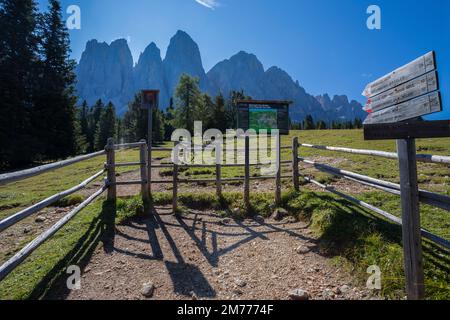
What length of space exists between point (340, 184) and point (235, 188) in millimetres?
3423

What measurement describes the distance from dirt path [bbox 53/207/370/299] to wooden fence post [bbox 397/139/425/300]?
1.69 feet

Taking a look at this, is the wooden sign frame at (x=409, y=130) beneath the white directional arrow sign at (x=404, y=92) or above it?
beneath

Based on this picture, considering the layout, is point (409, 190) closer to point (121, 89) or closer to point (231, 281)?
point (231, 281)

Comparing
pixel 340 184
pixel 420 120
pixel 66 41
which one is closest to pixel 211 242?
pixel 420 120

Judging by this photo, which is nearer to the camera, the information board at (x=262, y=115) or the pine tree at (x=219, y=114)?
the information board at (x=262, y=115)

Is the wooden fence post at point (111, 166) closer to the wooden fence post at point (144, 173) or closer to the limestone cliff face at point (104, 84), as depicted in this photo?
the wooden fence post at point (144, 173)

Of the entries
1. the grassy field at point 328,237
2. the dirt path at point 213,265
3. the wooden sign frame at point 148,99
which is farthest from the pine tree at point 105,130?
the dirt path at point 213,265

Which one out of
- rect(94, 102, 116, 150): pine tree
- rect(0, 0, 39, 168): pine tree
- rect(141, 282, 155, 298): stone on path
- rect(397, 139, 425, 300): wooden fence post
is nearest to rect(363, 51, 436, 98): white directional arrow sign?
rect(397, 139, 425, 300): wooden fence post

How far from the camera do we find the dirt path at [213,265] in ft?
9.44

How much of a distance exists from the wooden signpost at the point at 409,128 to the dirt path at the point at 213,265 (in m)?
0.66

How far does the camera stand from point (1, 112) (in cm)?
1703

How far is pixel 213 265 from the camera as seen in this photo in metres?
3.59

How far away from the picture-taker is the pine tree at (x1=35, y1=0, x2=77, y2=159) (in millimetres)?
20109

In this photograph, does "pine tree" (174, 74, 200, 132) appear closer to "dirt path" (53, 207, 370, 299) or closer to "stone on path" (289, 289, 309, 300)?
"dirt path" (53, 207, 370, 299)
